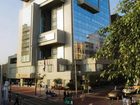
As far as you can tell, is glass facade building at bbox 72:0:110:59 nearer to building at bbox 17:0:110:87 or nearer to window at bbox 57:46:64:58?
building at bbox 17:0:110:87

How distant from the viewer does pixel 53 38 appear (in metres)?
98.1

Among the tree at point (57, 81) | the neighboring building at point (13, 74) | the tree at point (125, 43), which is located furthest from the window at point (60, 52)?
the tree at point (125, 43)

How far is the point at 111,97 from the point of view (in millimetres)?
47281

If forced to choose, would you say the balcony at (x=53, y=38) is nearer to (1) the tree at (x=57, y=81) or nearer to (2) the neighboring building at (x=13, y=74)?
(1) the tree at (x=57, y=81)

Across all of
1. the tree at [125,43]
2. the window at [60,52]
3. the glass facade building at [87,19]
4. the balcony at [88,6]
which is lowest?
the tree at [125,43]

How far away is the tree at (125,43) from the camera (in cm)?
701

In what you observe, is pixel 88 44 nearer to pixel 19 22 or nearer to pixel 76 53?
pixel 76 53

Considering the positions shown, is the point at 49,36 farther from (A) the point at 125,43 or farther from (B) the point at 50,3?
(A) the point at 125,43

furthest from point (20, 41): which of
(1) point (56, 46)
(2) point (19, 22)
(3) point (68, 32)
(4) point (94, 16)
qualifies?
(4) point (94, 16)

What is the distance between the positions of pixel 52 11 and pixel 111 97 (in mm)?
71372

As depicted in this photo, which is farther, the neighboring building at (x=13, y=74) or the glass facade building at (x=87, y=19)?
the neighboring building at (x=13, y=74)

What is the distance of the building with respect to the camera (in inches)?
3789

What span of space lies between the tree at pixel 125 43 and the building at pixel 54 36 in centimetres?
7966

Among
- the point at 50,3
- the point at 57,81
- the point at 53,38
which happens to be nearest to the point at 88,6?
the point at 50,3
